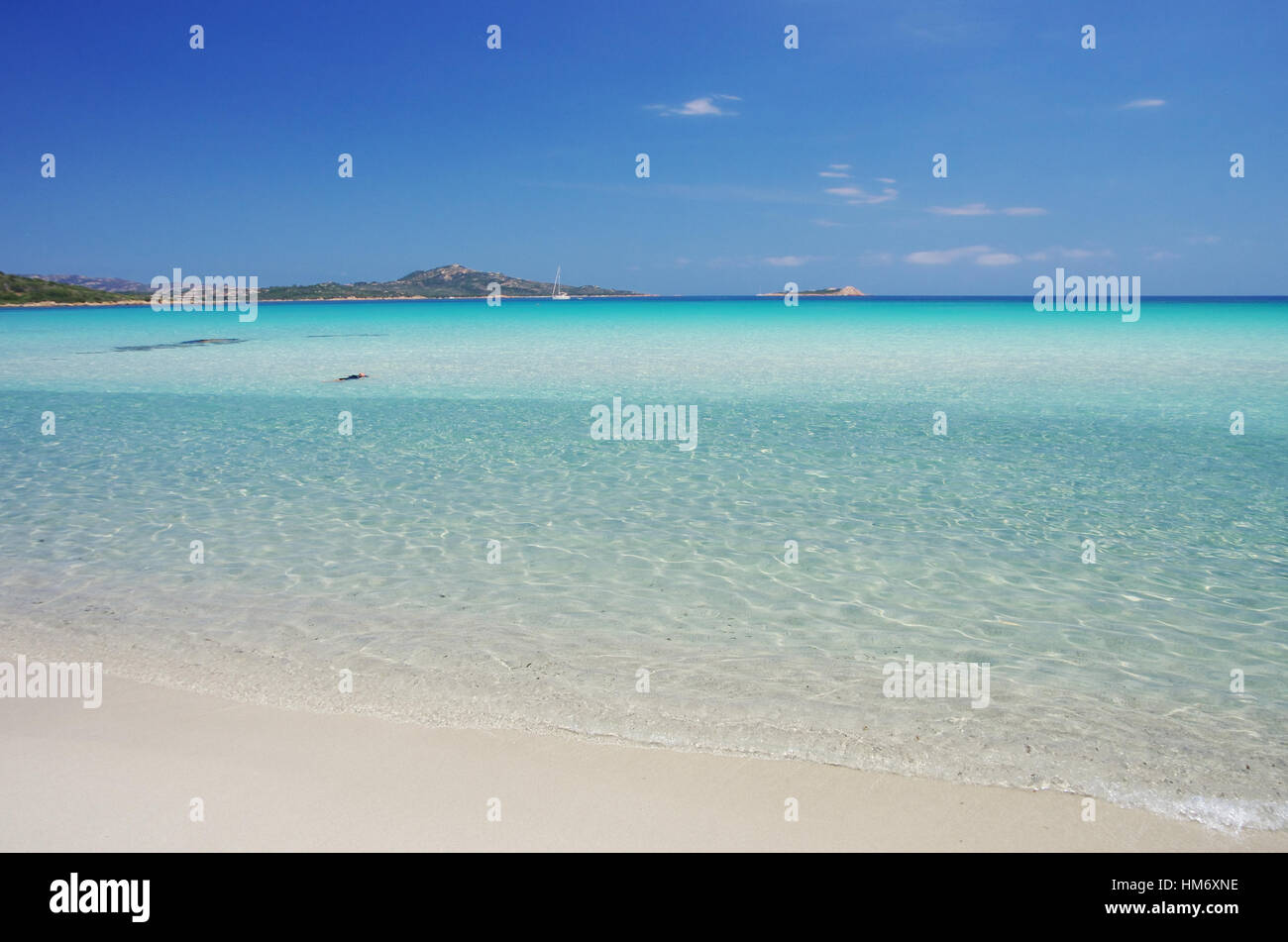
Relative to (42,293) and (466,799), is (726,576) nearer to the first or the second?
(466,799)

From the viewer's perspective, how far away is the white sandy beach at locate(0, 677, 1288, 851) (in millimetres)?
4012

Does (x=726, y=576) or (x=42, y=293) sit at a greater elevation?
(x=42, y=293)

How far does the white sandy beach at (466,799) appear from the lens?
13.2 ft

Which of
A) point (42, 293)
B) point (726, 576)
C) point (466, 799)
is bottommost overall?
point (466, 799)

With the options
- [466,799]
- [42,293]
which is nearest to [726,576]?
[466,799]

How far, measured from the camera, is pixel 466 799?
14.2 feet

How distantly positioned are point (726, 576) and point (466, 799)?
3997 millimetres

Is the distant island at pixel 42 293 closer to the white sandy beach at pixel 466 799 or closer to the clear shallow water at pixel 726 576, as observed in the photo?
the clear shallow water at pixel 726 576

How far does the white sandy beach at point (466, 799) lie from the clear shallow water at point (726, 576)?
29cm

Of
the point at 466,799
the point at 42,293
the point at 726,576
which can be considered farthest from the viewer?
the point at 42,293

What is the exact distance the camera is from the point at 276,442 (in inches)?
587

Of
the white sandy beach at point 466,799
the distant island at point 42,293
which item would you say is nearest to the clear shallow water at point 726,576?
the white sandy beach at point 466,799

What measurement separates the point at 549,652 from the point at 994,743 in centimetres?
318

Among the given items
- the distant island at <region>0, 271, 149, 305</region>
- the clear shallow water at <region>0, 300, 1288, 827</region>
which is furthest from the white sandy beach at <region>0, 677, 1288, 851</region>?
the distant island at <region>0, 271, 149, 305</region>
